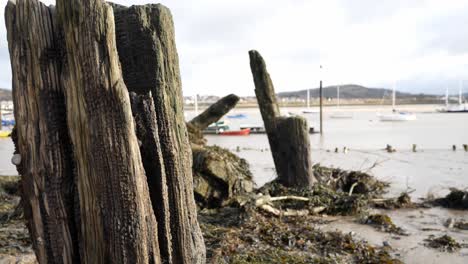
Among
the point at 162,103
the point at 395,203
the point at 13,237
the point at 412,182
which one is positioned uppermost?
the point at 162,103

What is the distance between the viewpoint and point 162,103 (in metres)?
2.74

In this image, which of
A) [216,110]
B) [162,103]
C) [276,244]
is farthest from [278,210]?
[162,103]

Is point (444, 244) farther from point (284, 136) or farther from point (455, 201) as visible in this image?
point (284, 136)

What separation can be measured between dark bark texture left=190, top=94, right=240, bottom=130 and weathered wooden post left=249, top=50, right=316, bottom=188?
8.01ft

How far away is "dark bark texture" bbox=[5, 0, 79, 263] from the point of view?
235cm

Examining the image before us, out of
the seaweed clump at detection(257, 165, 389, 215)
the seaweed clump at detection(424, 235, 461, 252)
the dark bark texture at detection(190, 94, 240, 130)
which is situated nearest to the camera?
the seaweed clump at detection(424, 235, 461, 252)

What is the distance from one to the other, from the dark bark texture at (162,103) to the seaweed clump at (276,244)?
177 centimetres

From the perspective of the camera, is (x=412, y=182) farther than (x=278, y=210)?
Yes

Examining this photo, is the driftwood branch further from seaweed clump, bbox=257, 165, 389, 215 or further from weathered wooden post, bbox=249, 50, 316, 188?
weathered wooden post, bbox=249, 50, 316, 188

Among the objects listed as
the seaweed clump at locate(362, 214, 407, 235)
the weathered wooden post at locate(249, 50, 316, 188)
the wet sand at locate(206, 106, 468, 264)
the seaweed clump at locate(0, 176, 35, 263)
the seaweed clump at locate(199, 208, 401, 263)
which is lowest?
the wet sand at locate(206, 106, 468, 264)

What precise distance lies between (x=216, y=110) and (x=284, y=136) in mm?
3430

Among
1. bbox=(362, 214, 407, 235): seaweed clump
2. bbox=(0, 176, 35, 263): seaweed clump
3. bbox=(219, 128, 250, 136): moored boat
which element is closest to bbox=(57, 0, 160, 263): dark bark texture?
bbox=(0, 176, 35, 263): seaweed clump

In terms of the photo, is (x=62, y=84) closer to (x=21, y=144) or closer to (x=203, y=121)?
(x=21, y=144)

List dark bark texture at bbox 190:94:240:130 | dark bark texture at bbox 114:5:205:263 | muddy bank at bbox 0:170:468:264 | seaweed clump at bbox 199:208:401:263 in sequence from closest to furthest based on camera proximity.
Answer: dark bark texture at bbox 114:5:205:263 < seaweed clump at bbox 199:208:401:263 < muddy bank at bbox 0:170:468:264 < dark bark texture at bbox 190:94:240:130
